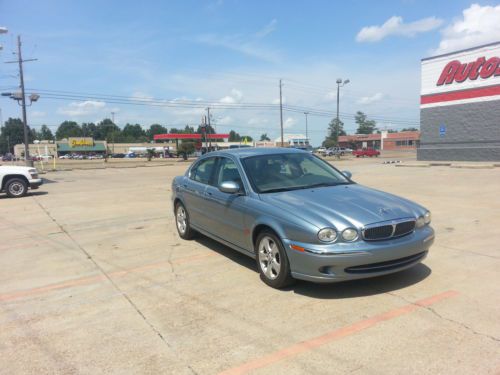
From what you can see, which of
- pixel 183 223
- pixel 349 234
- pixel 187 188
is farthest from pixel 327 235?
pixel 183 223

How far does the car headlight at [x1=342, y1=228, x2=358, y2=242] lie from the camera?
3.91 meters

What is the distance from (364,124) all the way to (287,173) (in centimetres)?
15432

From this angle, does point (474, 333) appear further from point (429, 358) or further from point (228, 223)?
point (228, 223)

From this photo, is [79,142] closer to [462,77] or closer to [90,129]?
[90,129]

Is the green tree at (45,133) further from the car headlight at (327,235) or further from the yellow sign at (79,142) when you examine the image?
the car headlight at (327,235)

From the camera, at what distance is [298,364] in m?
2.95

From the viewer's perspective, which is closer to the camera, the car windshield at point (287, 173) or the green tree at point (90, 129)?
the car windshield at point (287, 173)

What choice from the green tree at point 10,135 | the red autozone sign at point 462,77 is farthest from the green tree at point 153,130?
the red autozone sign at point 462,77

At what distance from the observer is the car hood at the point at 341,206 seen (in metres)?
4.02

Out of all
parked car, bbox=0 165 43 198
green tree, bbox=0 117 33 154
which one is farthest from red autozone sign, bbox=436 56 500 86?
green tree, bbox=0 117 33 154

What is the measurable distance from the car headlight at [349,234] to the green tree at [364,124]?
507 feet

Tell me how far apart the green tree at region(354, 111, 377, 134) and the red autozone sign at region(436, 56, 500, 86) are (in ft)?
407

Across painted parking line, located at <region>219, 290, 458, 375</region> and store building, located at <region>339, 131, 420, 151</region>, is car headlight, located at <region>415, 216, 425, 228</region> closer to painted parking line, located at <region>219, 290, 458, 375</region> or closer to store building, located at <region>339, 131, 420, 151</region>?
painted parking line, located at <region>219, 290, 458, 375</region>

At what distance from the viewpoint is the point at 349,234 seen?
3.91m
